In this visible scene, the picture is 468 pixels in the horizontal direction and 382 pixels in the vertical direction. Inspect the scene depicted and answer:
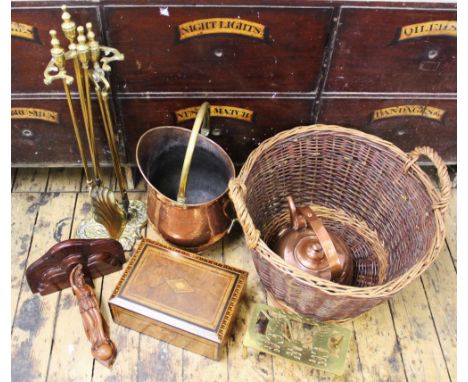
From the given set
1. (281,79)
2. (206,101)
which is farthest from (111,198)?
(281,79)

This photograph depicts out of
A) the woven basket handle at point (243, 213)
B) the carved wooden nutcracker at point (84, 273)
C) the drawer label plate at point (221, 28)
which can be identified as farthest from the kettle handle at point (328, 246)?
the carved wooden nutcracker at point (84, 273)

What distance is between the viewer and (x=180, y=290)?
4.73 feet

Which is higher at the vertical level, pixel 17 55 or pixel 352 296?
pixel 17 55

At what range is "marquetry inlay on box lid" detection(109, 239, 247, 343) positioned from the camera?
1.39 meters

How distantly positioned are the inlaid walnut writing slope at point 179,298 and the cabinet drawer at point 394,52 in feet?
2.35

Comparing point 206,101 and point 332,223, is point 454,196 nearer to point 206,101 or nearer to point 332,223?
point 332,223

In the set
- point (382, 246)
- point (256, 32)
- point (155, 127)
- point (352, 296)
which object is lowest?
point (382, 246)

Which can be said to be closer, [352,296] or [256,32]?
[352,296]

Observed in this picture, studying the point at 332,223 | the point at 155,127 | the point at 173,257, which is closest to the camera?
the point at 173,257

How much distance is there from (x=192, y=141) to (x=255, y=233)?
0.32 meters

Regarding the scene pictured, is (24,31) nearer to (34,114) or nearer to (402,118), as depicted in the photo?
(34,114)

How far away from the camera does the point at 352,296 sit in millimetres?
1227

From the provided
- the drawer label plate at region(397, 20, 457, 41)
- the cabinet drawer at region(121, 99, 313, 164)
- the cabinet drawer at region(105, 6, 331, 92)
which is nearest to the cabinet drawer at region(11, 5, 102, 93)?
the cabinet drawer at region(105, 6, 331, 92)

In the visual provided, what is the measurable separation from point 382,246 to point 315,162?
374 millimetres
